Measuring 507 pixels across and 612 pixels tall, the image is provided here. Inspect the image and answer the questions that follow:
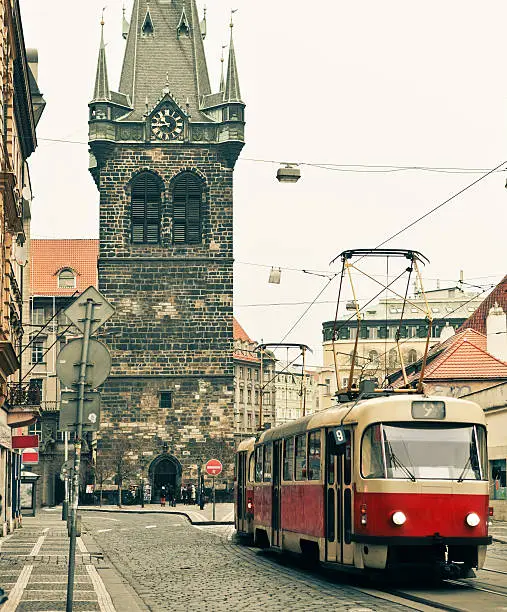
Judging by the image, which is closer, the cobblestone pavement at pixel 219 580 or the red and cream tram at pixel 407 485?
the cobblestone pavement at pixel 219 580

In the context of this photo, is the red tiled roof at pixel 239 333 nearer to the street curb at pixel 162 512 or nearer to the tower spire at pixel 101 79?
the tower spire at pixel 101 79

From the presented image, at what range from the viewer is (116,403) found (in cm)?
7488

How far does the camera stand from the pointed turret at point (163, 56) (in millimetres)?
78062

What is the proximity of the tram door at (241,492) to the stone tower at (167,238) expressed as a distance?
4427 centimetres

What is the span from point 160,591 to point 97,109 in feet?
202

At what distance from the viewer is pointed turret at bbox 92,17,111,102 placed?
77.6 meters

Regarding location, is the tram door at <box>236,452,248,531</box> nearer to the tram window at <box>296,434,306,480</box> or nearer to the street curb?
the tram window at <box>296,434,306,480</box>

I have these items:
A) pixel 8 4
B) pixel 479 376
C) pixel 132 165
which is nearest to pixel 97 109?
pixel 132 165

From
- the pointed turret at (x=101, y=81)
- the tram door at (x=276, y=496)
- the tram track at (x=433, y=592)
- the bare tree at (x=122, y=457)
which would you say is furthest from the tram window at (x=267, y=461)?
the pointed turret at (x=101, y=81)

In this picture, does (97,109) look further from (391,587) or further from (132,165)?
(391,587)

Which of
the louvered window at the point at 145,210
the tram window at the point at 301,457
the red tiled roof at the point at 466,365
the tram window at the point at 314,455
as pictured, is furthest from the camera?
the louvered window at the point at 145,210

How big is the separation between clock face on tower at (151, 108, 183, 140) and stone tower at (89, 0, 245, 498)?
0.06 m

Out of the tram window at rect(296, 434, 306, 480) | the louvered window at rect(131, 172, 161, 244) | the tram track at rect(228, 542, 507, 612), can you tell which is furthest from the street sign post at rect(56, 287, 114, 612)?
the louvered window at rect(131, 172, 161, 244)

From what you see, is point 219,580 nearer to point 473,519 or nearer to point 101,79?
point 473,519
